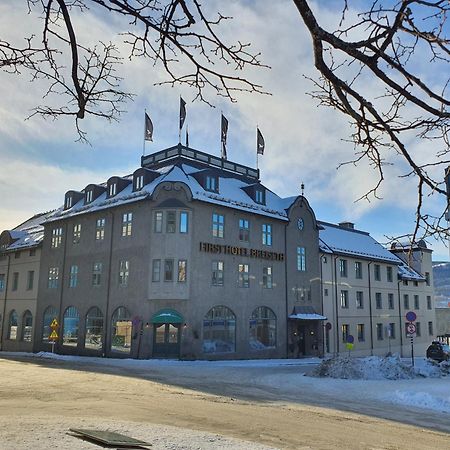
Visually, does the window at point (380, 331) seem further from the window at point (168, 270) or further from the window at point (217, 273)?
the window at point (168, 270)

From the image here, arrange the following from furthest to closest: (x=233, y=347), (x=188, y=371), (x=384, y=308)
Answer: (x=384, y=308) < (x=233, y=347) < (x=188, y=371)

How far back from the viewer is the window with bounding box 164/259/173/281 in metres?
34.1

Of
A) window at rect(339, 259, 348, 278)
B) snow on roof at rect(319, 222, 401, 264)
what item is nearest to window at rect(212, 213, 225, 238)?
snow on roof at rect(319, 222, 401, 264)

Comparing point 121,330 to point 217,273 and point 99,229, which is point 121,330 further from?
point 99,229

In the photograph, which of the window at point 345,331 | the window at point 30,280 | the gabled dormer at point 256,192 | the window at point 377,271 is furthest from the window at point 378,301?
the window at point 30,280

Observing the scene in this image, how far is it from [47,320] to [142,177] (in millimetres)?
14892

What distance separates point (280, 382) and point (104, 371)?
8650 millimetres

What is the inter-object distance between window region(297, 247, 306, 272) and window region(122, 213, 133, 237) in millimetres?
14729

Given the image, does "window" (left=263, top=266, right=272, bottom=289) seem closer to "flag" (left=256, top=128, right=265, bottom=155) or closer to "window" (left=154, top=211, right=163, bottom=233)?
"window" (left=154, top=211, right=163, bottom=233)

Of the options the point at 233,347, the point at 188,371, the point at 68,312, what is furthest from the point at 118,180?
the point at 188,371

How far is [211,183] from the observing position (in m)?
37.8

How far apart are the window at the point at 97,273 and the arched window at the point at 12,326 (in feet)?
39.3

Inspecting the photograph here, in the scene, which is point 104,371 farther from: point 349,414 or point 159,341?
point 349,414

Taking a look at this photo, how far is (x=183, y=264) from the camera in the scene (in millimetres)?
34438
